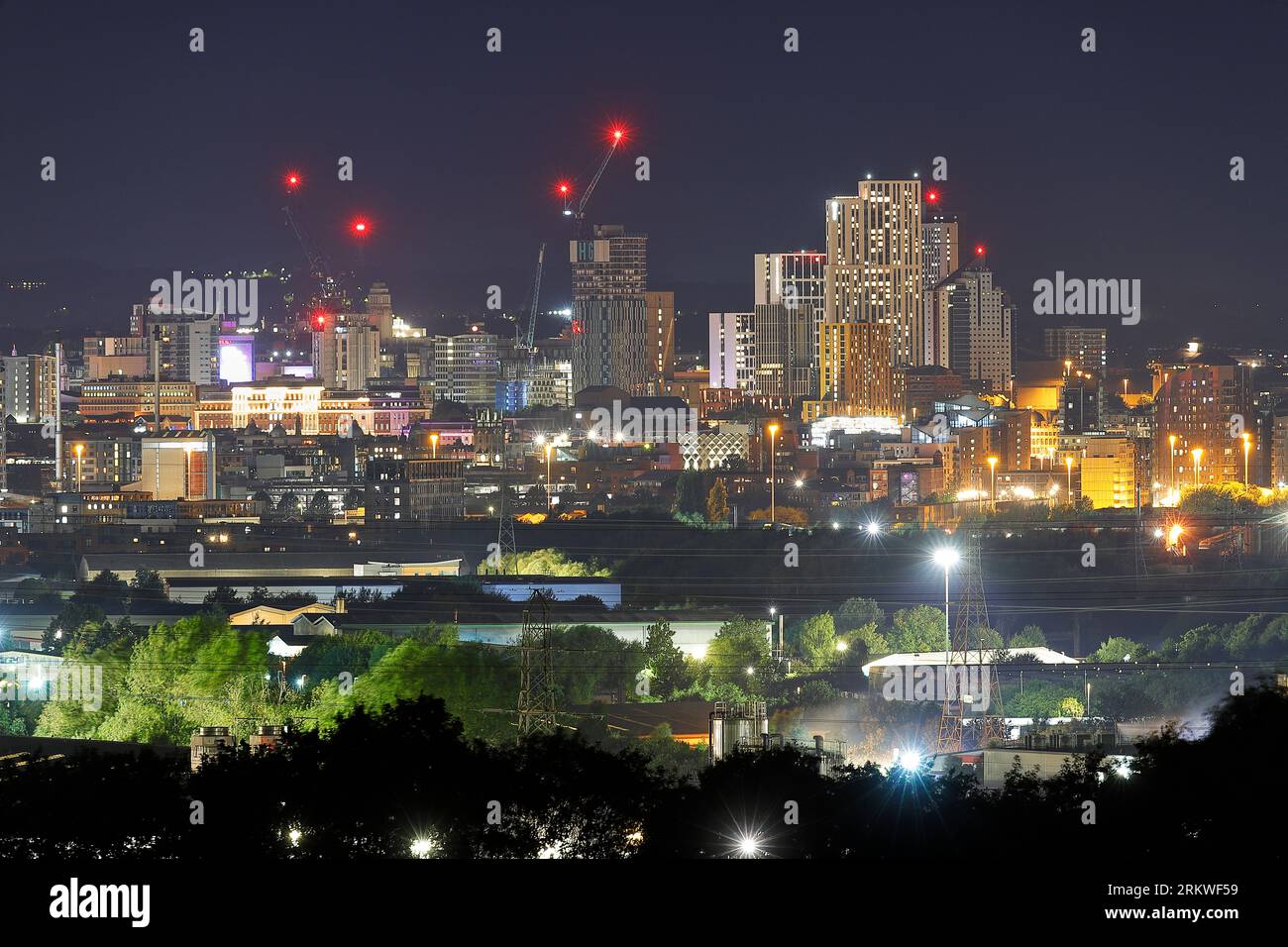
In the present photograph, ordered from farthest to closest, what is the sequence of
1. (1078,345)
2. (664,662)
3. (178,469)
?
(1078,345)
(178,469)
(664,662)

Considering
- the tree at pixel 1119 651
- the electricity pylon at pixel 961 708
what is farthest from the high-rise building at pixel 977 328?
the electricity pylon at pixel 961 708

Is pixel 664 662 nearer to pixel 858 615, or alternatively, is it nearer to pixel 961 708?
pixel 961 708

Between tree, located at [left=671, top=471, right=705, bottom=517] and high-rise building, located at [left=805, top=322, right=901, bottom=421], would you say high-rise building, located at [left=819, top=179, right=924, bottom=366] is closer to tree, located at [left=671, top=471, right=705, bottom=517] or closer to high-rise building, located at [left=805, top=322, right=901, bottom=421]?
high-rise building, located at [left=805, top=322, right=901, bottom=421]

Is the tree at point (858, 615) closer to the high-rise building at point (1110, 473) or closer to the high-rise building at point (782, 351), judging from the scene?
the high-rise building at point (1110, 473)

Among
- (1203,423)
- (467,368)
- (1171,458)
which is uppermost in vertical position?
(467,368)

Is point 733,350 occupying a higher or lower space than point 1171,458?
higher

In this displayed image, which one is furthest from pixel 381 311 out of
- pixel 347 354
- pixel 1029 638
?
pixel 1029 638
